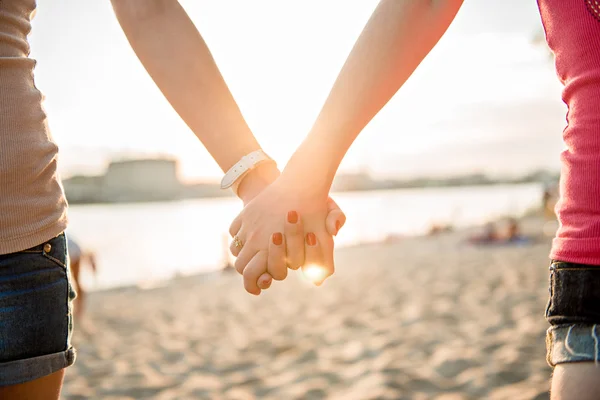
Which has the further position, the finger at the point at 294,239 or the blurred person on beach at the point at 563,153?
the finger at the point at 294,239

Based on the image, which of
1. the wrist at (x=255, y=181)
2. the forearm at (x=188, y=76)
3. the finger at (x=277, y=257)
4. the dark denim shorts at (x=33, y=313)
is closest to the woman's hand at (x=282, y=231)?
the finger at (x=277, y=257)

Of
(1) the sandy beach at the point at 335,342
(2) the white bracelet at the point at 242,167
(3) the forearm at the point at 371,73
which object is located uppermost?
(3) the forearm at the point at 371,73

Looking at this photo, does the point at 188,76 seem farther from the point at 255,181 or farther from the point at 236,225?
the point at 236,225

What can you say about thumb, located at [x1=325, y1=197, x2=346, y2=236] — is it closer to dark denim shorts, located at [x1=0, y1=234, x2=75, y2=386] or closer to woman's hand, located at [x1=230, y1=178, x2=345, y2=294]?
woman's hand, located at [x1=230, y1=178, x2=345, y2=294]

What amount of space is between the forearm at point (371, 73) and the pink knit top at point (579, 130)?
0.37 metres

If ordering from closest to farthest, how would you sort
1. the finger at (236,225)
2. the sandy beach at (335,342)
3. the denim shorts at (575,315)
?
the denim shorts at (575,315) < the finger at (236,225) < the sandy beach at (335,342)

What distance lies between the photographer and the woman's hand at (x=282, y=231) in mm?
1430

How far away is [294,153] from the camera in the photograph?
4.84 ft

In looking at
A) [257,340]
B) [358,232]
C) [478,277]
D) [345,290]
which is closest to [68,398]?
[257,340]

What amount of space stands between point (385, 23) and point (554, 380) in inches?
36.4

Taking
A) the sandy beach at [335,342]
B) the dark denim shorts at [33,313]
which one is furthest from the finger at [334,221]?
the sandy beach at [335,342]

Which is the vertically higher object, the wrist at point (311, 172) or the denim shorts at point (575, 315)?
the wrist at point (311, 172)

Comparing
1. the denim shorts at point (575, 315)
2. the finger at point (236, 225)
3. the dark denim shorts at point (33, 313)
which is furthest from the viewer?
the finger at point (236, 225)

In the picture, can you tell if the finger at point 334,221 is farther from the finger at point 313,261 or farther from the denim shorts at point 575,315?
the denim shorts at point 575,315
